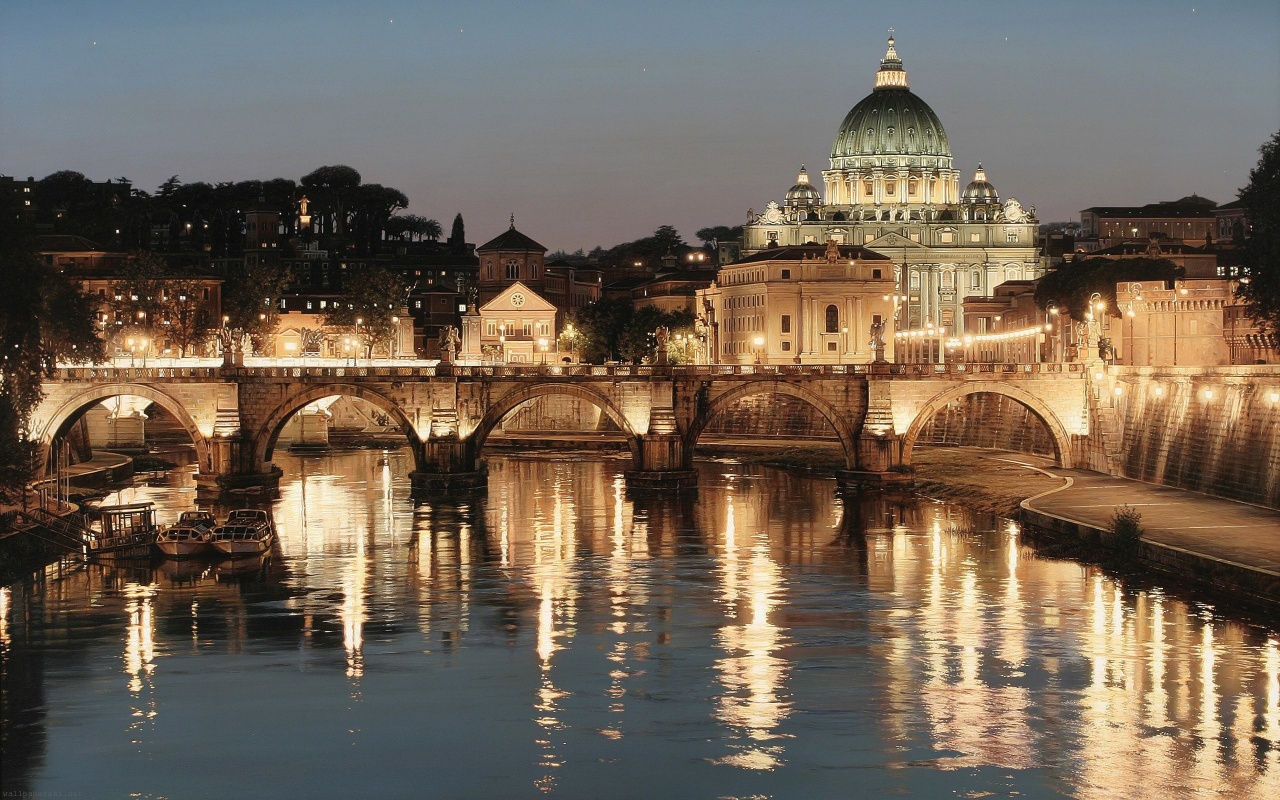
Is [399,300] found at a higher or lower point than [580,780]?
higher

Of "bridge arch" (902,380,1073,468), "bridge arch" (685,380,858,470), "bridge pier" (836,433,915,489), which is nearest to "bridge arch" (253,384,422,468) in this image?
"bridge arch" (685,380,858,470)

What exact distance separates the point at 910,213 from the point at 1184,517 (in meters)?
125

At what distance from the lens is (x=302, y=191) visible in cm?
17788

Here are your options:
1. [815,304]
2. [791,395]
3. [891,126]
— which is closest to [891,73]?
[891,126]

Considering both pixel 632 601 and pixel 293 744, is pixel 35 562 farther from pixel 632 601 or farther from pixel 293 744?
pixel 293 744

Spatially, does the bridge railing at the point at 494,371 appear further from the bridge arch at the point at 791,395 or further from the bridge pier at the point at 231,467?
the bridge pier at the point at 231,467

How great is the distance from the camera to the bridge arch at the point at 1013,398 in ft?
239

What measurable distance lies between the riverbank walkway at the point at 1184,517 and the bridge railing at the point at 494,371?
32.5 feet

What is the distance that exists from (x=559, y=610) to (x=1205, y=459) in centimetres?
2467

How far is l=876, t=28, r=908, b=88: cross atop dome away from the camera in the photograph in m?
181

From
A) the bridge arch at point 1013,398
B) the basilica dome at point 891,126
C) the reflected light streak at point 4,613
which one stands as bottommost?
the reflected light streak at point 4,613

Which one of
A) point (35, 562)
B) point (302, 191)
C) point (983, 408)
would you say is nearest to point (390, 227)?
point (302, 191)

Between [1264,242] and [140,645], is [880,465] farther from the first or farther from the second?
[140,645]

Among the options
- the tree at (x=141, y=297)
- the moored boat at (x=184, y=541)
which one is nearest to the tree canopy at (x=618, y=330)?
the tree at (x=141, y=297)
